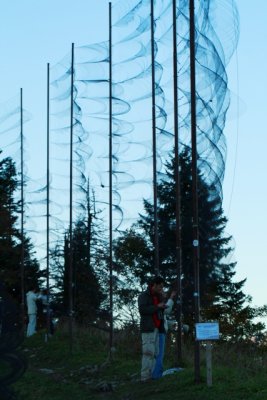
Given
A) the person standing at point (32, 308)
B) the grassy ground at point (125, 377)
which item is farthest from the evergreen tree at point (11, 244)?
the grassy ground at point (125, 377)

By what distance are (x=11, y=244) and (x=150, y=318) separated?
33630mm

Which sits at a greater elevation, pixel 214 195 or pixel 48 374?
pixel 214 195

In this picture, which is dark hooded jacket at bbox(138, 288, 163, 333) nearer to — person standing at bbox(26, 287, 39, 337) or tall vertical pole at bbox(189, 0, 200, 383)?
tall vertical pole at bbox(189, 0, 200, 383)

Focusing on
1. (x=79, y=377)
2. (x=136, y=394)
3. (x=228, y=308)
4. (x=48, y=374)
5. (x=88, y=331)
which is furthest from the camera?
(x=228, y=308)

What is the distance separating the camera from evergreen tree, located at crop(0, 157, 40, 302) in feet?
153

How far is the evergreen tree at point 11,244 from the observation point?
153ft

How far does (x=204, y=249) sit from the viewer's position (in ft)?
142

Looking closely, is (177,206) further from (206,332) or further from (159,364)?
(206,332)

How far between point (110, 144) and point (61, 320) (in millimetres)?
12926

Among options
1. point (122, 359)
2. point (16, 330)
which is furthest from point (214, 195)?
point (16, 330)

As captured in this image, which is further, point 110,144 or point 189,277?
point 189,277

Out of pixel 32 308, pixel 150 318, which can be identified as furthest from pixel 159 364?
pixel 32 308

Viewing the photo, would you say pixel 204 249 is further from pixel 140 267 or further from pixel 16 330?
pixel 16 330

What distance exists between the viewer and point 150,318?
16.3 meters
